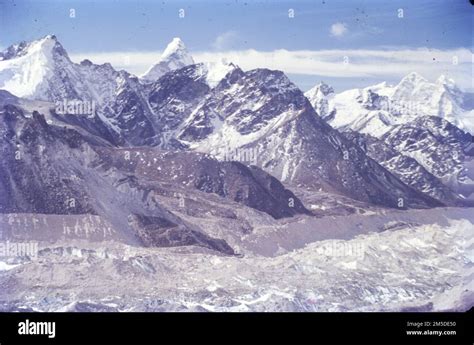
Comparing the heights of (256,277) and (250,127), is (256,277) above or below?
below

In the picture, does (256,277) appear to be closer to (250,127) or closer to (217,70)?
(250,127)

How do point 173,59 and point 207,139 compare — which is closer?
point 173,59

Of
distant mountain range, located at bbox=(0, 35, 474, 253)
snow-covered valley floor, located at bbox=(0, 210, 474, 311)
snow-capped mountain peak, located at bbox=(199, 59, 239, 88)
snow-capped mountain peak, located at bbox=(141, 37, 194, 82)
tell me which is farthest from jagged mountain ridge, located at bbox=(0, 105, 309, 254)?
snow-capped mountain peak, located at bbox=(141, 37, 194, 82)

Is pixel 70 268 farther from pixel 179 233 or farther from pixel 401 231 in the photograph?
pixel 401 231

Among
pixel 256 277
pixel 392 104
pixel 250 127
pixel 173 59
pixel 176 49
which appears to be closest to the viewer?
pixel 256 277

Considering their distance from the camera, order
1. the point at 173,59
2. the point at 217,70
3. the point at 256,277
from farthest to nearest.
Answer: the point at 217,70 → the point at 173,59 → the point at 256,277
